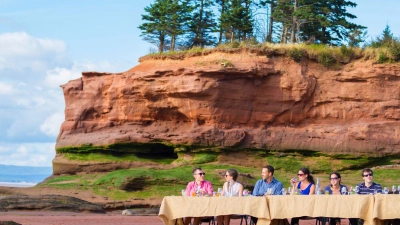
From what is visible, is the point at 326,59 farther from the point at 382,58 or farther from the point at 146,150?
the point at 146,150

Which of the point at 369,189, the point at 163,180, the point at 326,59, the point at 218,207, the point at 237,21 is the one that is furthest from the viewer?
the point at 237,21

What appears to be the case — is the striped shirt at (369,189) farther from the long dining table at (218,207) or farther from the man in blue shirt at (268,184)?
the long dining table at (218,207)

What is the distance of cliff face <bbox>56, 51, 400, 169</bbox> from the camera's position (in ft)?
126

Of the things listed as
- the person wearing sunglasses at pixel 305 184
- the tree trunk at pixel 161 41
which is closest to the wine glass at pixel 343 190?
the person wearing sunglasses at pixel 305 184

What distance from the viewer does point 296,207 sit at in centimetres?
1348

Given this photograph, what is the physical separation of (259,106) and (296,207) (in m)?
26.2

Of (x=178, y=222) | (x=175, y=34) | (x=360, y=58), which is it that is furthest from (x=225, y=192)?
(x=175, y=34)

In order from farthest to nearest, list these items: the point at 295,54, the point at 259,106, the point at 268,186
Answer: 1. the point at 295,54
2. the point at 259,106
3. the point at 268,186

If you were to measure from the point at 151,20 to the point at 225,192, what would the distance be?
35.7 meters

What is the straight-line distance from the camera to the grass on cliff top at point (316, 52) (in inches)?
1560

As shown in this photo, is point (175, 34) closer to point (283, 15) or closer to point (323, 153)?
point (283, 15)

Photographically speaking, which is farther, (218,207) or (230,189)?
(230,189)

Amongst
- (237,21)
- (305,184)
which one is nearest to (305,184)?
(305,184)

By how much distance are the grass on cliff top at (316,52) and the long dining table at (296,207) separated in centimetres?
2619
